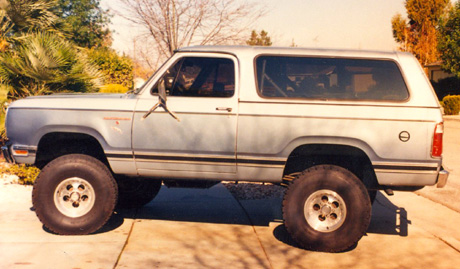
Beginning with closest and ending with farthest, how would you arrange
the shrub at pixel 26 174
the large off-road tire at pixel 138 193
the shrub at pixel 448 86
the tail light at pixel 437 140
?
1. the tail light at pixel 437 140
2. the large off-road tire at pixel 138 193
3. the shrub at pixel 26 174
4. the shrub at pixel 448 86

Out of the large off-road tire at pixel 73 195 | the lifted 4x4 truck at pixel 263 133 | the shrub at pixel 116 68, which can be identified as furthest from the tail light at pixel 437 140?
the shrub at pixel 116 68

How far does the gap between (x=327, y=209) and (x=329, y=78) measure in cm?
147

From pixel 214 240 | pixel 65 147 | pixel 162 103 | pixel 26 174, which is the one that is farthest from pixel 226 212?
pixel 26 174

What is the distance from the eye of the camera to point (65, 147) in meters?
6.46

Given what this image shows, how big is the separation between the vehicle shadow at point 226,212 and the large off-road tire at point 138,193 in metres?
0.11

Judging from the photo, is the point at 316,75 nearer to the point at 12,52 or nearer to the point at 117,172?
the point at 117,172

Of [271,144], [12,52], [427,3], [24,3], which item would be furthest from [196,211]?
[427,3]

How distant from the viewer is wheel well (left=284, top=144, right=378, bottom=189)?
595 cm

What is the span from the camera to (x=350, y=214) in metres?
5.77

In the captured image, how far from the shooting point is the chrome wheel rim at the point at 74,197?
6.12 metres

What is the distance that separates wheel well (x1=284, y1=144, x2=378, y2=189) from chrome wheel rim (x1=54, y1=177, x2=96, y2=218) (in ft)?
7.65

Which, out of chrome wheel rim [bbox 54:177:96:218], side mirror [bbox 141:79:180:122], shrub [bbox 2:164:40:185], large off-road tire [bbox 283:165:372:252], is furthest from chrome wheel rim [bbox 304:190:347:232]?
shrub [bbox 2:164:40:185]

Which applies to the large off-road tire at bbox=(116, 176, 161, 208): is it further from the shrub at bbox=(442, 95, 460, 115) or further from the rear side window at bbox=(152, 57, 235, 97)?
the shrub at bbox=(442, 95, 460, 115)

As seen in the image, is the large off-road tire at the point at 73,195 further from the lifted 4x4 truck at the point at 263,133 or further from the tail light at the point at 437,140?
the tail light at the point at 437,140
